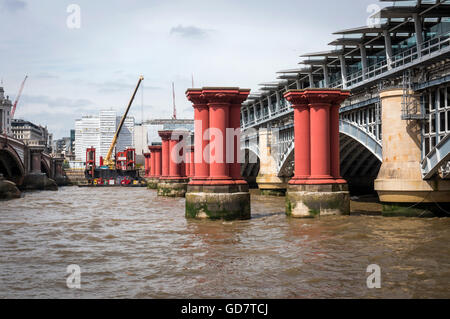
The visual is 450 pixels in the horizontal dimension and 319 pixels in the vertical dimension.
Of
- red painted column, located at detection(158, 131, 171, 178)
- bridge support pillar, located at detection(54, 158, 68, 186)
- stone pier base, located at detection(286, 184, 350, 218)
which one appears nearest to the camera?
stone pier base, located at detection(286, 184, 350, 218)

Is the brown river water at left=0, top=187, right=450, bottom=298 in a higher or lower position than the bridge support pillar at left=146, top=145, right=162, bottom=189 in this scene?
lower

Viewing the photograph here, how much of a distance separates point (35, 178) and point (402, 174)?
67624 millimetres

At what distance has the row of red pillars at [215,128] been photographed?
78.5 feet

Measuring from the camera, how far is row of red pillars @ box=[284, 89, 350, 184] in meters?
25.0

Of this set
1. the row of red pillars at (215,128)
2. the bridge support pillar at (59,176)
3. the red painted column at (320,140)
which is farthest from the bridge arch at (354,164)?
the bridge support pillar at (59,176)

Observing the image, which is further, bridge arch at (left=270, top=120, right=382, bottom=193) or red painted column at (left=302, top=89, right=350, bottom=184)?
bridge arch at (left=270, top=120, right=382, bottom=193)

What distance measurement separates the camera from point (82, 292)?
37.2 ft

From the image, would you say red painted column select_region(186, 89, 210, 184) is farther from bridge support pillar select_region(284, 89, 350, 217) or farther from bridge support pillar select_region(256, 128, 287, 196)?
bridge support pillar select_region(256, 128, 287, 196)

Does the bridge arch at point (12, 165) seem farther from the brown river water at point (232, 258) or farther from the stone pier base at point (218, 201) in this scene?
the stone pier base at point (218, 201)

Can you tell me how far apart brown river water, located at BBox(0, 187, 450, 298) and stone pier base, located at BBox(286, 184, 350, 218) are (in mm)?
509

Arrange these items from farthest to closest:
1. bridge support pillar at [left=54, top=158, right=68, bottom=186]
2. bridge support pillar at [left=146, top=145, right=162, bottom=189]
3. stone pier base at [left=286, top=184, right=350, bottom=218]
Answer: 1. bridge support pillar at [left=54, top=158, right=68, bottom=186]
2. bridge support pillar at [left=146, top=145, right=162, bottom=189]
3. stone pier base at [left=286, top=184, right=350, bottom=218]

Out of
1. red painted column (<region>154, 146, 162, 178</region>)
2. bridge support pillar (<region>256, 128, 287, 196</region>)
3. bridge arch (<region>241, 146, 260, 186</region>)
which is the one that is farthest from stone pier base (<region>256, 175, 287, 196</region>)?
red painted column (<region>154, 146, 162, 178</region>)

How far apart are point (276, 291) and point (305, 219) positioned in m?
13.5
